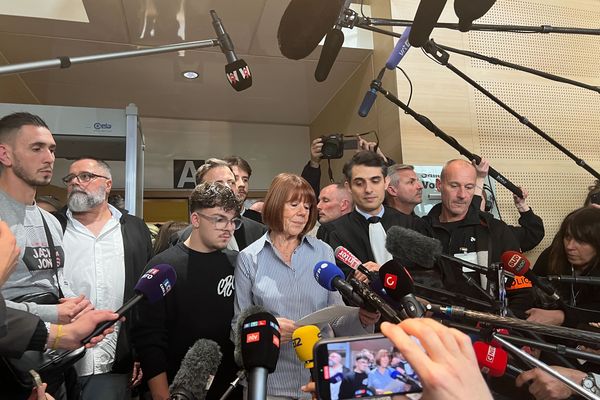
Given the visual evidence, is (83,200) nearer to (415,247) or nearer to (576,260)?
(415,247)

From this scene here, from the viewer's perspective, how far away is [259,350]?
32.4 inches

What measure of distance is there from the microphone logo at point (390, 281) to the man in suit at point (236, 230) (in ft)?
4.02

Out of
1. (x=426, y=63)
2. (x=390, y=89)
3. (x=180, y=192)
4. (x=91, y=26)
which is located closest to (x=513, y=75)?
(x=426, y=63)

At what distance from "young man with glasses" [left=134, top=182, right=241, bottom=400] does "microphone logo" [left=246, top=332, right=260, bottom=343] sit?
96 centimetres

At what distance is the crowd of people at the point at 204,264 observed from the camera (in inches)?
57.6

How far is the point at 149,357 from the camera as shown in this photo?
1.73 meters

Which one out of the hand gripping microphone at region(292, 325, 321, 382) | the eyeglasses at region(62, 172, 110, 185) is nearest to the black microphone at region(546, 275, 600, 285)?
the hand gripping microphone at region(292, 325, 321, 382)

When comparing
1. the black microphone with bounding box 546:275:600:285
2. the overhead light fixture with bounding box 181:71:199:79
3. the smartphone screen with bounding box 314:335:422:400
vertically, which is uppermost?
the overhead light fixture with bounding box 181:71:199:79

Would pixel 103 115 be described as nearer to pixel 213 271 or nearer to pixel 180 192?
pixel 213 271

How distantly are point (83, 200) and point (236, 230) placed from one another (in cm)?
74

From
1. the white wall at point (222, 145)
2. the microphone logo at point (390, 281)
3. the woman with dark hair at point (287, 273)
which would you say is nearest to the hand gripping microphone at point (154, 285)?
the woman with dark hair at point (287, 273)

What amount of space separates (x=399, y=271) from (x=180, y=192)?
5.16m

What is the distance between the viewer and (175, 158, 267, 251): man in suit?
7.37 ft

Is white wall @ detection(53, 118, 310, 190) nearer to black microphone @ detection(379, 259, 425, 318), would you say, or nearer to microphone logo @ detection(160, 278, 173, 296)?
microphone logo @ detection(160, 278, 173, 296)
